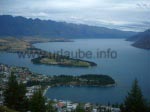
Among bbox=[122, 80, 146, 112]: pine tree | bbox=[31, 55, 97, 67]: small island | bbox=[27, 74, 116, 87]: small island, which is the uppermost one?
bbox=[31, 55, 97, 67]: small island

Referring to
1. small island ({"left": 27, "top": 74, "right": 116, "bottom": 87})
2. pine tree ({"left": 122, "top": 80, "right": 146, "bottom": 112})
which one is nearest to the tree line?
pine tree ({"left": 122, "top": 80, "right": 146, "bottom": 112})

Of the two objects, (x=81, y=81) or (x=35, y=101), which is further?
(x=81, y=81)

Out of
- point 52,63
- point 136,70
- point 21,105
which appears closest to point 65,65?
point 52,63

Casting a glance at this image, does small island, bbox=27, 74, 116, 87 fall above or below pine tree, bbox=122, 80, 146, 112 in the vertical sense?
below

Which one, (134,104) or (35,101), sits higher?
(35,101)

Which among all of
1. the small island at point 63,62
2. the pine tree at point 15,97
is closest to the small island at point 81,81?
the small island at point 63,62

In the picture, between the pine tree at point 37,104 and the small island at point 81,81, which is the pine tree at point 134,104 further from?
the small island at point 81,81

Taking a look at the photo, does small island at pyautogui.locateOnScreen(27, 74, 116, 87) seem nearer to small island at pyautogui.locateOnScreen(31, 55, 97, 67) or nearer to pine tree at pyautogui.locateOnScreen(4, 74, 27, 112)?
small island at pyautogui.locateOnScreen(31, 55, 97, 67)

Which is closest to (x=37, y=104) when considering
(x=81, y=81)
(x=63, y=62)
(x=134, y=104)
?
(x=134, y=104)

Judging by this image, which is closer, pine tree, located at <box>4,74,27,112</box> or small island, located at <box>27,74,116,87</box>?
pine tree, located at <box>4,74,27,112</box>

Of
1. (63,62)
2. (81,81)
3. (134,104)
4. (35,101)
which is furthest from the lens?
(63,62)

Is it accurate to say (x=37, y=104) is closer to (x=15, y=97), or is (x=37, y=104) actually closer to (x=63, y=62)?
(x=15, y=97)

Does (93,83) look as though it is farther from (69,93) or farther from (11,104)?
(11,104)
